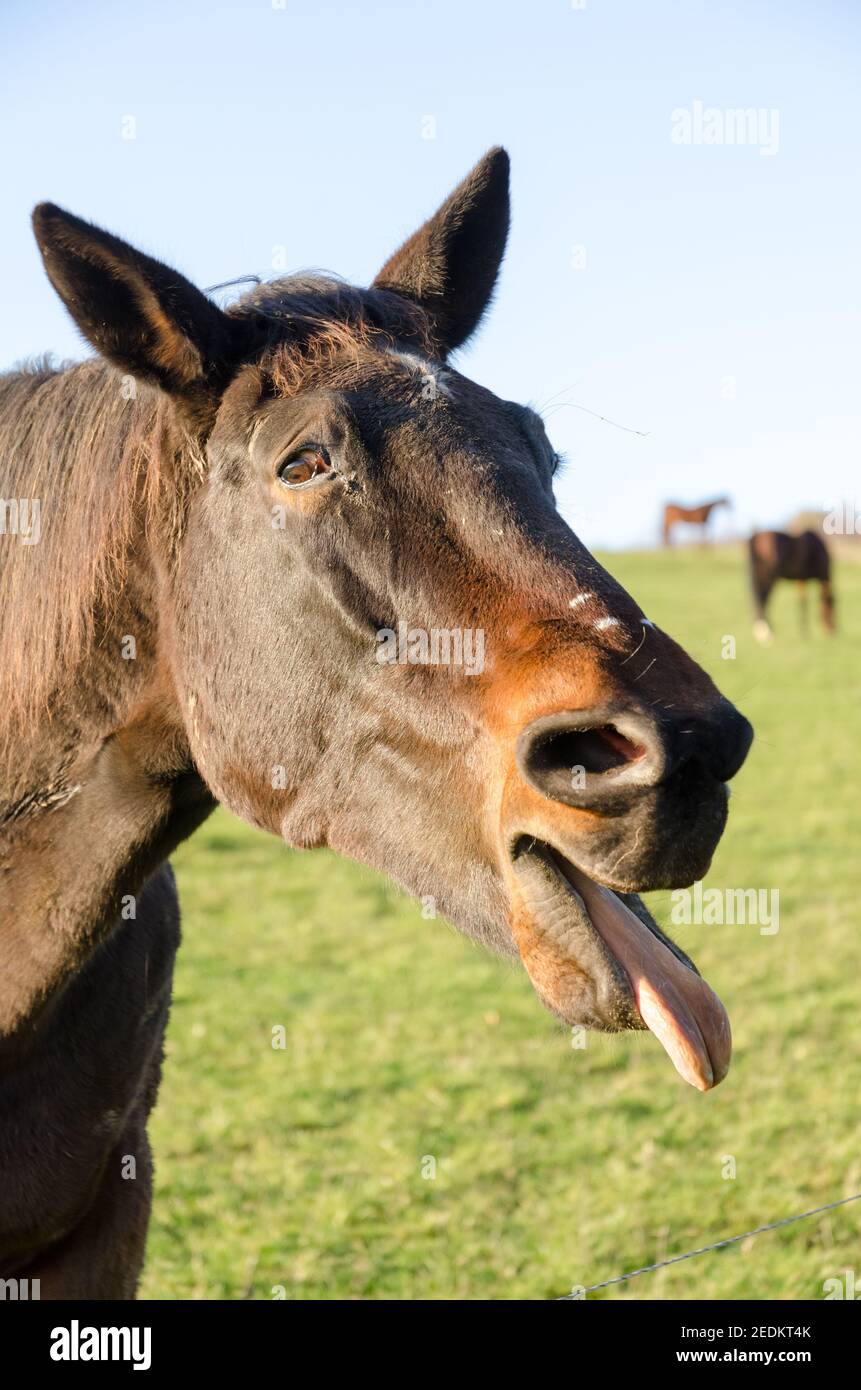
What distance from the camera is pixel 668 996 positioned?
7.86ft

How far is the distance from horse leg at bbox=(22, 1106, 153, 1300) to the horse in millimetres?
55974

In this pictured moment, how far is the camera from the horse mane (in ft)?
10.1

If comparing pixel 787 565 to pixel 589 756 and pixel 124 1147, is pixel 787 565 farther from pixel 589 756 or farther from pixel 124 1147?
pixel 589 756

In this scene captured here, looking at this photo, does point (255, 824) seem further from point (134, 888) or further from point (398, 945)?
point (398, 945)

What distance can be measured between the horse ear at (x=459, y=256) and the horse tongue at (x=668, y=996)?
1.75 m

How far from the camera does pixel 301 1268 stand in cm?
539

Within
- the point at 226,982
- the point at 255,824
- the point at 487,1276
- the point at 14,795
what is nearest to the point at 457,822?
the point at 255,824

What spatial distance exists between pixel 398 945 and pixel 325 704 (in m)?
7.87

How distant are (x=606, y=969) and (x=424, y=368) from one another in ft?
4.86

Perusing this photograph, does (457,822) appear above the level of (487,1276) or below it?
above

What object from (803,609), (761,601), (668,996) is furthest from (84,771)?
(803,609)

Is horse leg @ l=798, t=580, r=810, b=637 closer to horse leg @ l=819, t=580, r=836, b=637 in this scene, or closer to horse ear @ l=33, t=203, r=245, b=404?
horse leg @ l=819, t=580, r=836, b=637

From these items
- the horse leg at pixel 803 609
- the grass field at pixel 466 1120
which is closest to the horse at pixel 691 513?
the horse leg at pixel 803 609

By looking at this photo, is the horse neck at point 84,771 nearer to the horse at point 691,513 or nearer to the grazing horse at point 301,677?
the grazing horse at point 301,677
